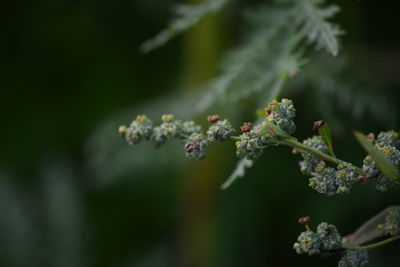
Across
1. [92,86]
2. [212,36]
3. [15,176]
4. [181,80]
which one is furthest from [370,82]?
[15,176]

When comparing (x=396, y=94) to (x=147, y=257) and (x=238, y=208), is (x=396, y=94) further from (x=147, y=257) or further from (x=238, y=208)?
(x=147, y=257)

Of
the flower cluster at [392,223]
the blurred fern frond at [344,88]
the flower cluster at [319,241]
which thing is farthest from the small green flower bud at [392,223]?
the blurred fern frond at [344,88]

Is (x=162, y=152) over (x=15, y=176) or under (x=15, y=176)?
under

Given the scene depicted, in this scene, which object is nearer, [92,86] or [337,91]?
[337,91]

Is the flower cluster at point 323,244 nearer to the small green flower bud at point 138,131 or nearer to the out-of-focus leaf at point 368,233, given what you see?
the out-of-focus leaf at point 368,233

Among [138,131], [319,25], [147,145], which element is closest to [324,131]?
[138,131]

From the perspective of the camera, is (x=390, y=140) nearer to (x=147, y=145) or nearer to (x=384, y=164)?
(x=384, y=164)

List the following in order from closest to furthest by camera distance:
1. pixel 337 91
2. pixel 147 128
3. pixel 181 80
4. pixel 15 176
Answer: pixel 147 128, pixel 337 91, pixel 181 80, pixel 15 176
